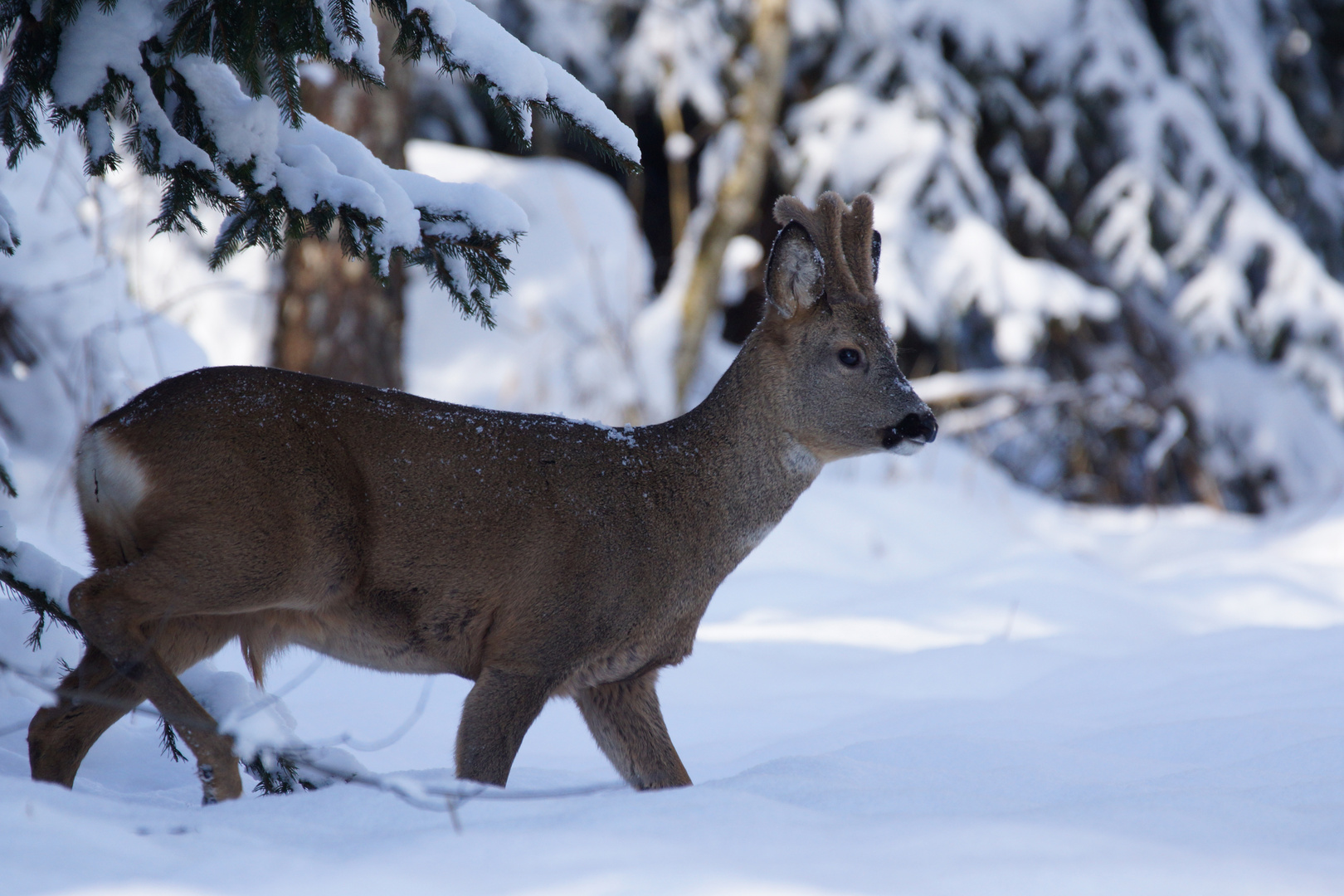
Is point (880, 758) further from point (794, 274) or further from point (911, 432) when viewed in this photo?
point (794, 274)

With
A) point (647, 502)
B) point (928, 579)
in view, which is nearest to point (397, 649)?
point (647, 502)

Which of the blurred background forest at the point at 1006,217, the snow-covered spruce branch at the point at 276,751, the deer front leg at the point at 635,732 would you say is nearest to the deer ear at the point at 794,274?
the deer front leg at the point at 635,732

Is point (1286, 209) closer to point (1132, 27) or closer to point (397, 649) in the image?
point (1132, 27)

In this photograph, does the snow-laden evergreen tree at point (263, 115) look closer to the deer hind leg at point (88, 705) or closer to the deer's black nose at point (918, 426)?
the deer hind leg at point (88, 705)

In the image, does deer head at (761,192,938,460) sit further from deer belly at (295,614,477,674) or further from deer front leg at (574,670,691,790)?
deer belly at (295,614,477,674)

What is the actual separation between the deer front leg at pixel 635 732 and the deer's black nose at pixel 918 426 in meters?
1.05

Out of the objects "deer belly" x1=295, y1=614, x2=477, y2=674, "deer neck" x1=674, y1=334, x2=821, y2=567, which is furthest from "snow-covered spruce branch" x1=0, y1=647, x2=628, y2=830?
"deer neck" x1=674, y1=334, x2=821, y2=567

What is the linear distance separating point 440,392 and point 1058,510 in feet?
17.5

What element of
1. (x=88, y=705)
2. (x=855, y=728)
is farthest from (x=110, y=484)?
(x=855, y=728)

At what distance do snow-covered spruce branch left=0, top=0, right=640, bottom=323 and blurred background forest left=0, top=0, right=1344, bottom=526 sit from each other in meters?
5.95

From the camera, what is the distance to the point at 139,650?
9.12 feet

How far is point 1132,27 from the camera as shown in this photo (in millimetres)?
10961

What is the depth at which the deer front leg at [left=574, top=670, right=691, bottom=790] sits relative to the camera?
3.62 metres

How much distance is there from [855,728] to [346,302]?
12.7ft
